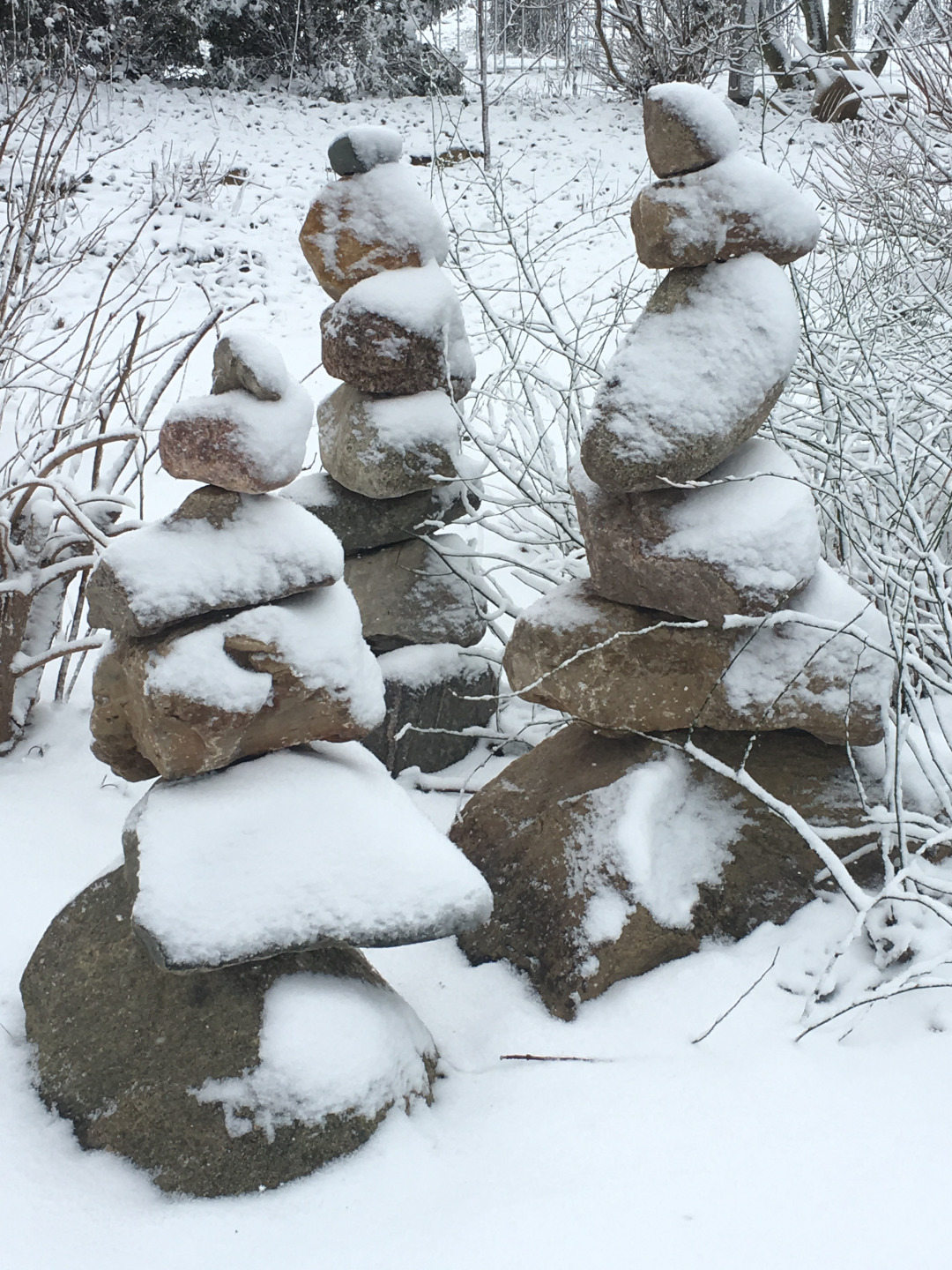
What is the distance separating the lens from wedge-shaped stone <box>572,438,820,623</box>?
6.79ft

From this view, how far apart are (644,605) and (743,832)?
21.4 inches

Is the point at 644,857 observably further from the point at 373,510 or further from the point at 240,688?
the point at 373,510

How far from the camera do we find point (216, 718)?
1822 mm

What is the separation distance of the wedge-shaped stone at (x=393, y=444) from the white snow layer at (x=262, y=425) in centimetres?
110

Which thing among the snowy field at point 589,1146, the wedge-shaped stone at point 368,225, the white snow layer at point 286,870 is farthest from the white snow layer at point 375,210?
the snowy field at point 589,1146

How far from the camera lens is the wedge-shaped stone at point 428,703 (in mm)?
3131

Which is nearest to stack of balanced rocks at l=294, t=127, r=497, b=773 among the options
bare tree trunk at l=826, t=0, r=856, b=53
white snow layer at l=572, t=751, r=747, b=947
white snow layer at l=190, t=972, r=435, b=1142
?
white snow layer at l=572, t=751, r=747, b=947

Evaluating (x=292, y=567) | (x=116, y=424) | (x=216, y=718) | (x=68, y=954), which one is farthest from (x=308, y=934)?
(x=116, y=424)

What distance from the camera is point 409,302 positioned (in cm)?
298

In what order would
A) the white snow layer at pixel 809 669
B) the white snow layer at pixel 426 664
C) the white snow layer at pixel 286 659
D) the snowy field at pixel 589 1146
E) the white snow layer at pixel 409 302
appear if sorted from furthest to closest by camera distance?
the white snow layer at pixel 426 664
the white snow layer at pixel 409 302
the white snow layer at pixel 809 669
the white snow layer at pixel 286 659
the snowy field at pixel 589 1146

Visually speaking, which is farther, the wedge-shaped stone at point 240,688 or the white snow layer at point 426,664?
the white snow layer at point 426,664

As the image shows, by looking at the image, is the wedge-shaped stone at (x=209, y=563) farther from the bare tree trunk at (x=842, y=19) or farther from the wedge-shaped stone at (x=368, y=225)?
the bare tree trunk at (x=842, y=19)

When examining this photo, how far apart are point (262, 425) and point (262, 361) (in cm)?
12

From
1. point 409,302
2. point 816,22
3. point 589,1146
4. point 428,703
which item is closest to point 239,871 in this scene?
point 589,1146
